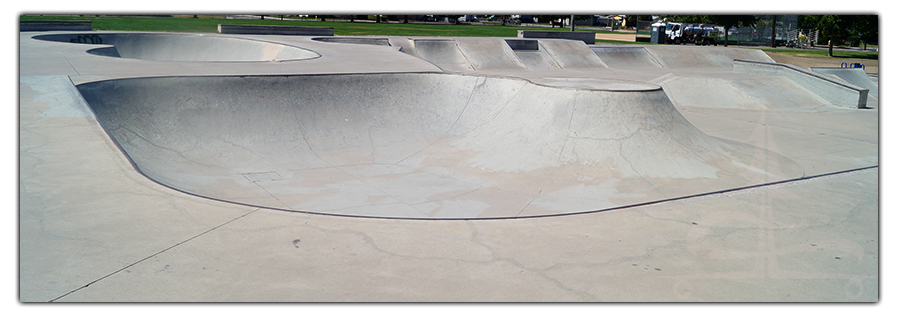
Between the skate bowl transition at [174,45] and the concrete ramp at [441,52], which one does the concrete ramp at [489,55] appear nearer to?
the concrete ramp at [441,52]

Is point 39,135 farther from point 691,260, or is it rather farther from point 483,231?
point 691,260

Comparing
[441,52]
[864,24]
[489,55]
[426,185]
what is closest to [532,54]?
[489,55]

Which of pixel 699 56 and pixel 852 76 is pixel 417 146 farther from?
pixel 699 56

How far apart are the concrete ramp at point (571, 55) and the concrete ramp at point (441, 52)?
4.17 metres

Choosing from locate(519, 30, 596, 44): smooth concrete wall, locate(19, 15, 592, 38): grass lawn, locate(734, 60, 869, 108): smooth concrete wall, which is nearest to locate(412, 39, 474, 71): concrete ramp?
locate(519, 30, 596, 44): smooth concrete wall

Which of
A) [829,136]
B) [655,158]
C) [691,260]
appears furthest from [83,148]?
[829,136]

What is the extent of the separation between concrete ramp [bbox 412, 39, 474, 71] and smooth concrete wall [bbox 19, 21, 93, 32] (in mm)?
14985

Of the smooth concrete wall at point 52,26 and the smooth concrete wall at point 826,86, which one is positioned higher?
the smooth concrete wall at point 52,26

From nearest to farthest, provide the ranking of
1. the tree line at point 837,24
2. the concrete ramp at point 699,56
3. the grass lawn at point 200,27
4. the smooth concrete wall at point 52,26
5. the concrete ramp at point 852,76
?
1. the concrete ramp at point 852,76
2. the smooth concrete wall at point 52,26
3. the concrete ramp at point 699,56
4. the tree line at point 837,24
5. the grass lawn at point 200,27

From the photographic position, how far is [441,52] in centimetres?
2244

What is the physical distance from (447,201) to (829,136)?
880cm

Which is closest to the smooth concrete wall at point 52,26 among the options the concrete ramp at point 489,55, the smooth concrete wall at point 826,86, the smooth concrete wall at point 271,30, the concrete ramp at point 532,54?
the smooth concrete wall at point 271,30

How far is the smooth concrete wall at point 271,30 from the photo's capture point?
24.8 metres

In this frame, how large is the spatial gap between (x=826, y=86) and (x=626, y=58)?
399 inches
